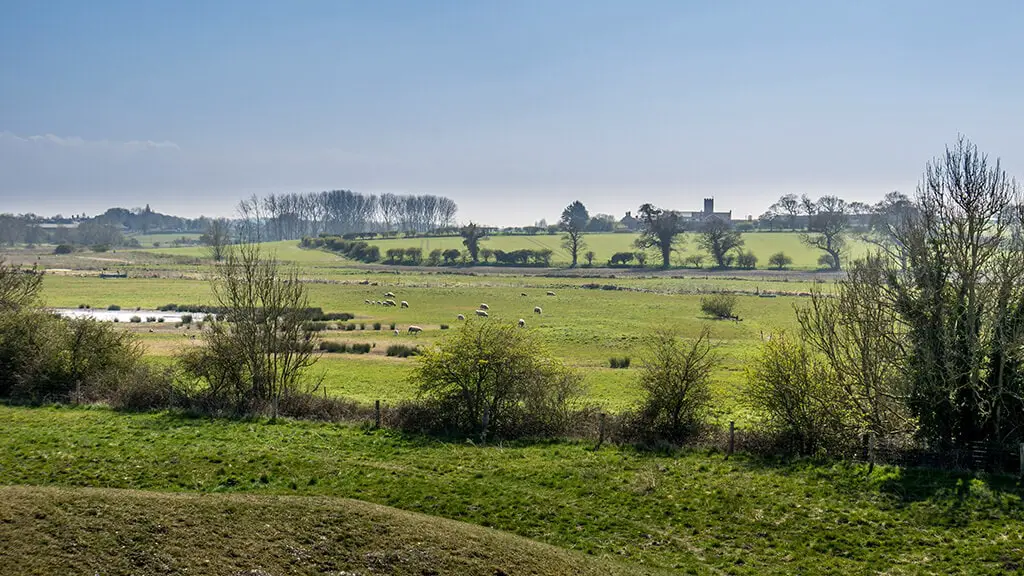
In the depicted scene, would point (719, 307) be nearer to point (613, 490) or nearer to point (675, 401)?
point (675, 401)

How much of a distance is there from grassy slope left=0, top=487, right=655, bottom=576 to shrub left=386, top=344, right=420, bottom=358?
30789 mm

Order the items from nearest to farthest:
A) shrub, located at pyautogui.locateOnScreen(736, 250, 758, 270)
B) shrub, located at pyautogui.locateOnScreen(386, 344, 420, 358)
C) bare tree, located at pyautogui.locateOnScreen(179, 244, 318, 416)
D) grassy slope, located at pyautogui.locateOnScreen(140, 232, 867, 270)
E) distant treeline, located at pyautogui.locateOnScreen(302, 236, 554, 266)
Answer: bare tree, located at pyautogui.locateOnScreen(179, 244, 318, 416) → shrub, located at pyautogui.locateOnScreen(386, 344, 420, 358) → shrub, located at pyautogui.locateOnScreen(736, 250, 758, 270) → distant treeline, located at pyautogui.locateOnScreen(302, 236, 554, 266) → grassy slope, located at pyautogui.locateOnScreen(140, 232, 867, 270)

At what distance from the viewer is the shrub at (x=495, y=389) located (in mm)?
25422

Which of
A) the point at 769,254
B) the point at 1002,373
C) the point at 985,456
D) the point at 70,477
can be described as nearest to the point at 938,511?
the point at 985,456

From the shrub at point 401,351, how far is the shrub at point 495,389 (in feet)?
70.8

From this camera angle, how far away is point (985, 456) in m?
21.1

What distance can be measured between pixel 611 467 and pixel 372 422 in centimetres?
904

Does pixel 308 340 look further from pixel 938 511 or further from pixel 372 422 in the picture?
pixel 938 511

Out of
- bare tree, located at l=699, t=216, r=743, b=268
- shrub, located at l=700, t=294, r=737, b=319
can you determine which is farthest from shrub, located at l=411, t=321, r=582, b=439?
bare tree, located at l=699, t=216, r=743, b=268

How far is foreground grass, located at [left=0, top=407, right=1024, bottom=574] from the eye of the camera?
643 inches

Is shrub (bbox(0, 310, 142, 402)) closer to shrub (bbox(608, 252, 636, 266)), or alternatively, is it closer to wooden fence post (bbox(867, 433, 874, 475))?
wooden fence post (bbox(867, 433, 874, 475))

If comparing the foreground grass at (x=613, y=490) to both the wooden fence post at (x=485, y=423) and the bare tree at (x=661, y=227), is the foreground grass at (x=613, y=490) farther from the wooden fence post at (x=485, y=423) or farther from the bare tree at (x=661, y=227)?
the bare tree at (x=661, y=227)

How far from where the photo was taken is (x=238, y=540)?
14914 mm

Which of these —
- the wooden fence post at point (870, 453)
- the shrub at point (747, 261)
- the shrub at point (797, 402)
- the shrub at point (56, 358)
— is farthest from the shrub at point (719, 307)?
the shrub at point (747, 261)
